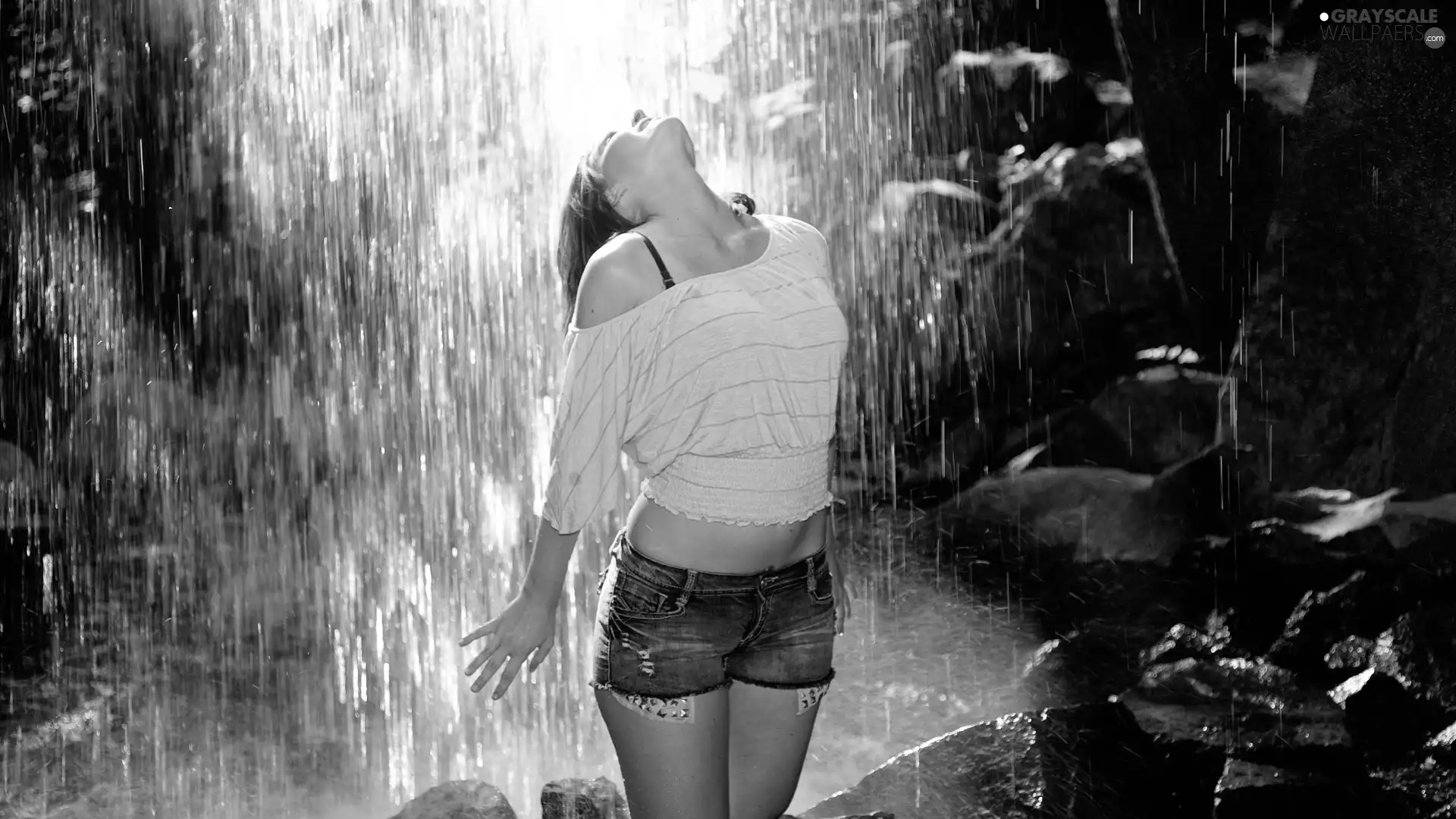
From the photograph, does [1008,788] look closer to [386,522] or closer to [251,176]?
[386,522]

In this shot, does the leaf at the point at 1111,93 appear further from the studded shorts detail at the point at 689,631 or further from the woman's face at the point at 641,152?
the studded shorts detail at the point at 689,631

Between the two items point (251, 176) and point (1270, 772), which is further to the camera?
point (251, 176)

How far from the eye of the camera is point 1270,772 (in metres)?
4.28

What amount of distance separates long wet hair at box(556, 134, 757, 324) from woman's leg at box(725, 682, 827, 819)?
2.61 ft

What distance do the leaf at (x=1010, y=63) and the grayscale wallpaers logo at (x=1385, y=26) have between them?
3.64 m

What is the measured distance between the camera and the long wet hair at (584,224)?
201cm

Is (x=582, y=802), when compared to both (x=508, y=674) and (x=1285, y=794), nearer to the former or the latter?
(x=508, y=674)

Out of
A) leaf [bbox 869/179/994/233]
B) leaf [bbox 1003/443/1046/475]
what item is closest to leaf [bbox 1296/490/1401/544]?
leaf [bbox 1003/443/1046/475]

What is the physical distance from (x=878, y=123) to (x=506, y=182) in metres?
3.93

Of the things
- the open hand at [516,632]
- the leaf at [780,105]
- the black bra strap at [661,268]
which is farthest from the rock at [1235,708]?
the leaf at [780,105]

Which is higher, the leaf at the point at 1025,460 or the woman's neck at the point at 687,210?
the woman's neck at the point at 687,210

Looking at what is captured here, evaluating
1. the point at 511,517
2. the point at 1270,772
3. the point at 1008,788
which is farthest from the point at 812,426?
the point at 511,517

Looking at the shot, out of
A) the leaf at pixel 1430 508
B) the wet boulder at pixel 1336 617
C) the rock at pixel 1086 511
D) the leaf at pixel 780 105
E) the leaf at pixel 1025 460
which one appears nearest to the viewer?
the wet boulder at pixel 1336 617

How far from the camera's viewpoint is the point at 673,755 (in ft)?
6.31
